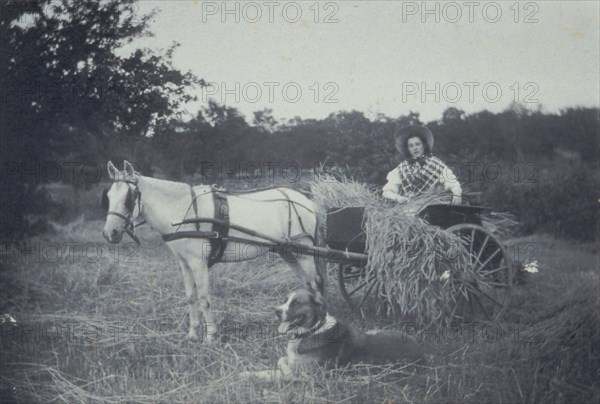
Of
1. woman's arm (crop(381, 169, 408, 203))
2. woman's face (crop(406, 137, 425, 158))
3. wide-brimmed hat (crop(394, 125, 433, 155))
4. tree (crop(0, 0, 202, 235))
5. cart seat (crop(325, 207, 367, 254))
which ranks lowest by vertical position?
cart seat (crop(325, 207, 367, 254))

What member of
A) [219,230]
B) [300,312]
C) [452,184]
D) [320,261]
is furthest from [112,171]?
[452,184]

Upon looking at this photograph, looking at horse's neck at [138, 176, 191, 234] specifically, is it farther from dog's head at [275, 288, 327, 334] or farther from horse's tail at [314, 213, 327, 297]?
dog's head at [275, 288, 327, 334]

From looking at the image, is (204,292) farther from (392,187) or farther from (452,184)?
(452,184)

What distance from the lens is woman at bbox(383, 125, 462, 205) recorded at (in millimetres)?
4285

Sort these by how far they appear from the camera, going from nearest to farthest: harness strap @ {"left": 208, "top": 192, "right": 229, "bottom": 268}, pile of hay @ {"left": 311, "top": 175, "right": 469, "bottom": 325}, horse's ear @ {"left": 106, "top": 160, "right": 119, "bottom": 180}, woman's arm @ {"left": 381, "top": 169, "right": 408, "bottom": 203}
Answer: horse's ear @ {"left": 106, "top": 160, "right": 119, "bottom": 180} < pile of hay @ {"left": 311, "top": 175, "right": 469, "bottom": 325} < harness strap @ {"left": 208, "top": 192, "right": 229, "bottom": 268} < woman's arm @ {"left": 381, "top": 169, "right": 408, "bottom": 203}

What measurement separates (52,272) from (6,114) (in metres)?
1.40

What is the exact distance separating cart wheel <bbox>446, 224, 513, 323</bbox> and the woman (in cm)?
38

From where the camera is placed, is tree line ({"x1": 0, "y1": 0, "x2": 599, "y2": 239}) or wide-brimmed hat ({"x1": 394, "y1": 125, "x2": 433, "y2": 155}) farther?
wide-brimmed hat ({"x1": 394, "y1": 125, "x2": 433, "y2": 155})

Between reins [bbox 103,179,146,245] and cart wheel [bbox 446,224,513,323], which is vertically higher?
reins [bbox 103,179,146,245]

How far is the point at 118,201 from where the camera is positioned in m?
3.53

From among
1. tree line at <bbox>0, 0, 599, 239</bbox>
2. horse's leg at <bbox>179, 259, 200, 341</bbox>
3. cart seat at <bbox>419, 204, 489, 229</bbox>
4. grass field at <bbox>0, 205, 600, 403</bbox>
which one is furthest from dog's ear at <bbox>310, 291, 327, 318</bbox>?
cart seat at <bbox>419, 204, 489, 229</bbox>

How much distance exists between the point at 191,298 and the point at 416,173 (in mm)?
2479

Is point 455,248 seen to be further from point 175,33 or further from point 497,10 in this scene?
point 175,33

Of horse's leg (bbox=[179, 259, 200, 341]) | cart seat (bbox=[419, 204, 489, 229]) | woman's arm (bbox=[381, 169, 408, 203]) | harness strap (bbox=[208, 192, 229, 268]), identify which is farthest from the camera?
woman's arm (bbox=[381, 169, 408, 203])
